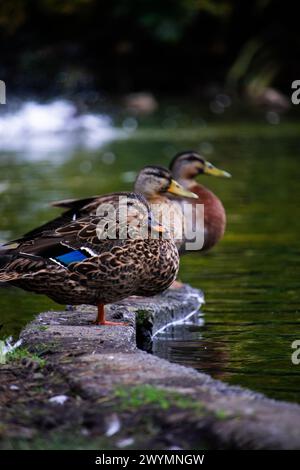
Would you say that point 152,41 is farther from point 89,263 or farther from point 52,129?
point 89,263

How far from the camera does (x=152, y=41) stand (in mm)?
35344

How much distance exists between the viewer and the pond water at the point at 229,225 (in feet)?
19.9

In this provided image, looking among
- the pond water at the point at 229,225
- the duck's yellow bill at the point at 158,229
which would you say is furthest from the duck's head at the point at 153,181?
the duck's yellow bill at the point at 158,229

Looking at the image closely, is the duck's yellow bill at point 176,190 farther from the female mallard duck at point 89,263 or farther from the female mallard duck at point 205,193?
the female mallard duck at point 89,263

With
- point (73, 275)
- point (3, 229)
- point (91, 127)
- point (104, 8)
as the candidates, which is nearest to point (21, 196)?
point (3, 229)

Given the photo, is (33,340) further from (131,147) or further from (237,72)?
(237,72)

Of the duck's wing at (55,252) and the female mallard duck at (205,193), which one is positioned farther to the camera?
the female mallard duck at (205,193)

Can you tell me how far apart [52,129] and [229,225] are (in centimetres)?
1625

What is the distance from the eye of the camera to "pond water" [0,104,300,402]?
19.9 ft

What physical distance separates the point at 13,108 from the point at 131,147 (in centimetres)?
792

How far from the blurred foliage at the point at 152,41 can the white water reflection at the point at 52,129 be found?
429cm

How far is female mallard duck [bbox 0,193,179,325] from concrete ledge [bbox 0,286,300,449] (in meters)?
0.47

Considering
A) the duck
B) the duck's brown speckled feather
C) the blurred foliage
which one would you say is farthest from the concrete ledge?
the blurred foliage

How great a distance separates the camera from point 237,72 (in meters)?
33.5
